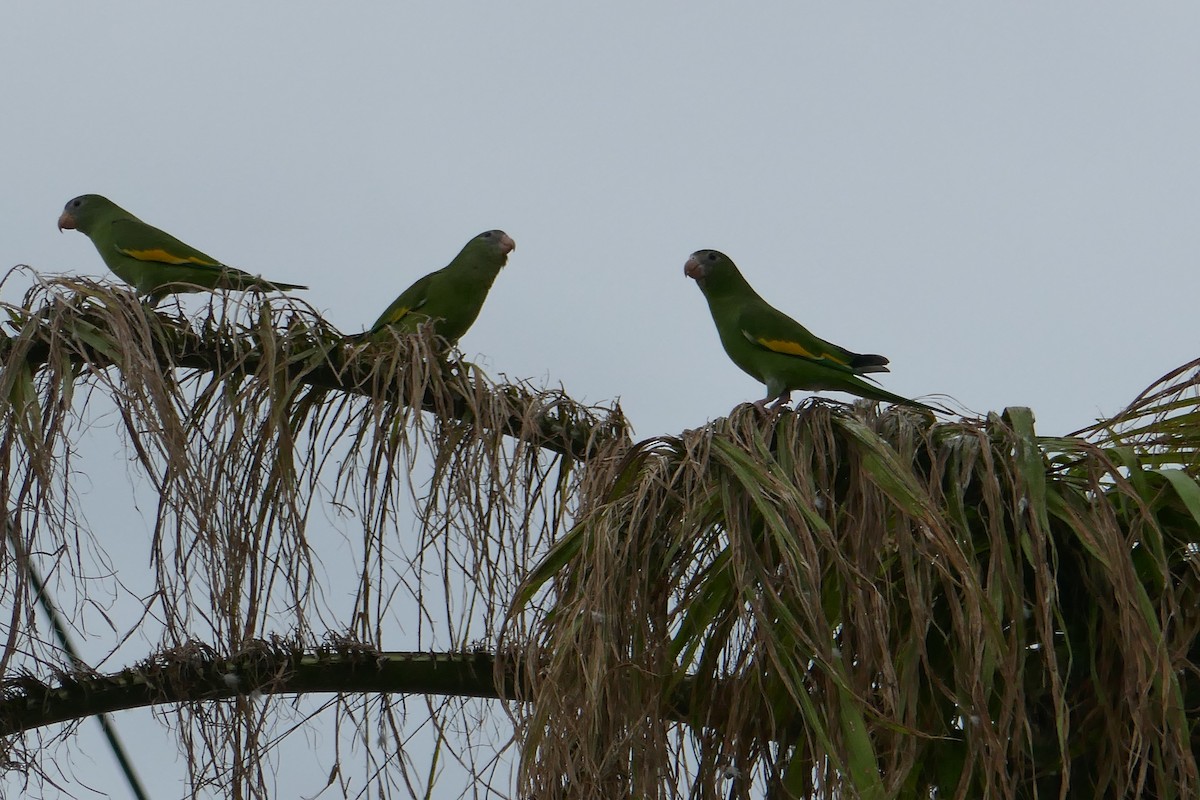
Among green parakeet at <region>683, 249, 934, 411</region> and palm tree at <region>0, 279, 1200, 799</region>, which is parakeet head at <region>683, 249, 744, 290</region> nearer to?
green parakeet at <region>683, 249, 934, 411</region>

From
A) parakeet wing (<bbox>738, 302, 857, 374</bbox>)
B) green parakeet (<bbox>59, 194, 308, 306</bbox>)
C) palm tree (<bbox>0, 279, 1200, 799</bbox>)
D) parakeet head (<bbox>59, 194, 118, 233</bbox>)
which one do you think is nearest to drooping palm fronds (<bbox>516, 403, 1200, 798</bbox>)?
palm tree (<bbox>0, 279, 1200, 799</bbox>)

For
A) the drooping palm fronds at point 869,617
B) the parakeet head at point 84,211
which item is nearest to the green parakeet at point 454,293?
the parakeet head at point 84,211

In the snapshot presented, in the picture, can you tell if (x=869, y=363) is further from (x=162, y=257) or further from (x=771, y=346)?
(x=162, y=257)

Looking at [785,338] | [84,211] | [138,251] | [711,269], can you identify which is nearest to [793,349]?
[785,338]

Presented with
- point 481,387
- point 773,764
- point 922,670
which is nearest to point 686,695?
point 773,764

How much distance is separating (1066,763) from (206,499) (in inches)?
70.5

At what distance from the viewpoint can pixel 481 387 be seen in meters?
3.52

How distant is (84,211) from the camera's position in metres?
6.02

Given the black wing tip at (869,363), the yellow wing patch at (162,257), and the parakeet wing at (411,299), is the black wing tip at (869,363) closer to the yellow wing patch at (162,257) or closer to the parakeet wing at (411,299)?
the parakeet wing at (411,299)

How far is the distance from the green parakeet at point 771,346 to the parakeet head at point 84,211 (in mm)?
2459

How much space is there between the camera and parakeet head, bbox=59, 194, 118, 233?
5930 millimetres

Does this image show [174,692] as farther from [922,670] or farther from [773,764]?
[922,670]

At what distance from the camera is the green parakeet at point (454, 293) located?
521 centimetres

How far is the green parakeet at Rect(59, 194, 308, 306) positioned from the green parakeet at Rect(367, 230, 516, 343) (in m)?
0.67
